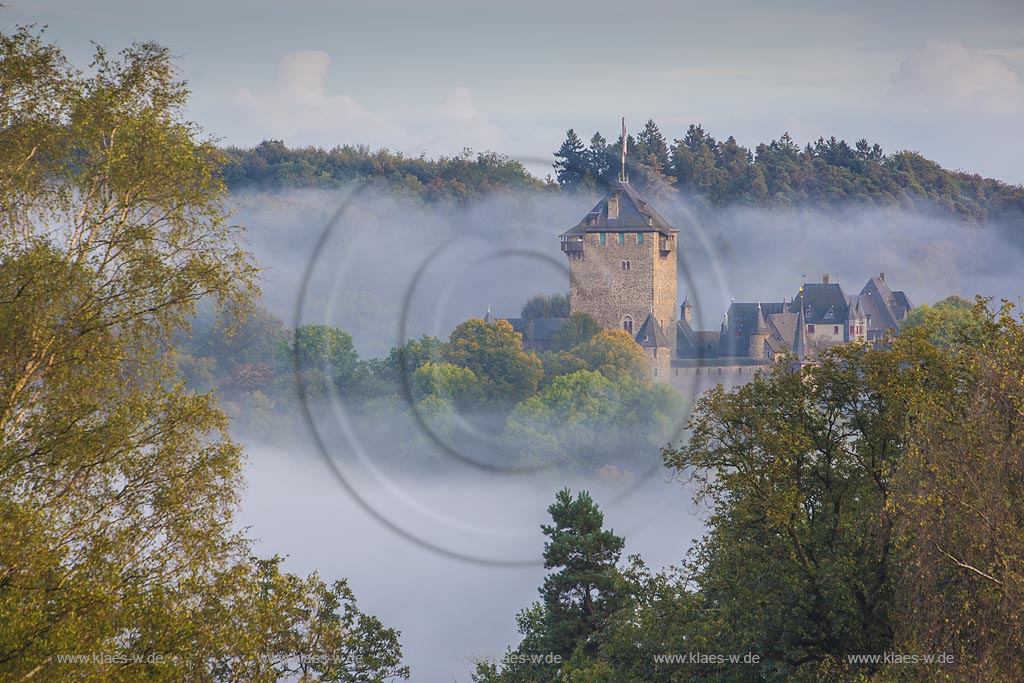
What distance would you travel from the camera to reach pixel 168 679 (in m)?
10.7

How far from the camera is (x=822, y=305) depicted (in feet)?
336

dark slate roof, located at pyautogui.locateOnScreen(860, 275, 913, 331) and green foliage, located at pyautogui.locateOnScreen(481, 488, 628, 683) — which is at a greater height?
dark slate roof, located at pyautogui.locateOnScreen(860, 275, 913, 331)

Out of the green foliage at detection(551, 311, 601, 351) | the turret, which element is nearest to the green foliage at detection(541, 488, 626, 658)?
the green foliage at detection(551, 311, 601, 351)

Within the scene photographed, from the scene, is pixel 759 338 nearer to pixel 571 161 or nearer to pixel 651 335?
pixel 651 335

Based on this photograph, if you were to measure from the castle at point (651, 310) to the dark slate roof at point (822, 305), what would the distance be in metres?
2.80

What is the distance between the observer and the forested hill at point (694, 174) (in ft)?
378

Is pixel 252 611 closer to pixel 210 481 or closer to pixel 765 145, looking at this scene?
pixel 210 481

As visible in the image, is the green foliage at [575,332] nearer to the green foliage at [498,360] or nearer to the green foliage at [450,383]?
the green foliage at [498,360]

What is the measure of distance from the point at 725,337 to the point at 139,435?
8540cm

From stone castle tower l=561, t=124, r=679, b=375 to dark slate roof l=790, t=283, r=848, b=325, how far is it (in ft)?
38.2

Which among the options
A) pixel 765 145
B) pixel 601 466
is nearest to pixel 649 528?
pixel 601 466

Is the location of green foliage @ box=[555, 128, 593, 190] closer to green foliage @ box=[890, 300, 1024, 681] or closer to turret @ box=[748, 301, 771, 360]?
turret @ box=[748, 301, 771, 360]

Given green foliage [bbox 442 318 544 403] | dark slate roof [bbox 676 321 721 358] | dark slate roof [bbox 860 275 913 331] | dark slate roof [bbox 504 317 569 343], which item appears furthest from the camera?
dark slate roof [bbox 860 275 913 331]

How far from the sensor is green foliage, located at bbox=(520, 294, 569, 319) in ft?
312
